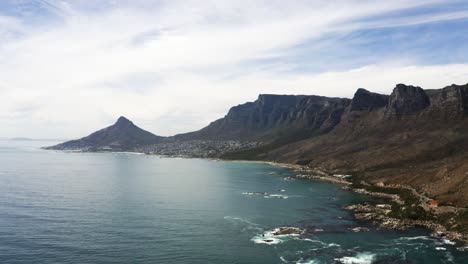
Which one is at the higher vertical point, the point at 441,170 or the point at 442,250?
the point at 441,170

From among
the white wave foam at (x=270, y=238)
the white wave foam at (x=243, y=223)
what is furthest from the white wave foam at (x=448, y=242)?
the white wave foam at (x=243, y=223)

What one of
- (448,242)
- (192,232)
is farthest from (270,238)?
(448,242)

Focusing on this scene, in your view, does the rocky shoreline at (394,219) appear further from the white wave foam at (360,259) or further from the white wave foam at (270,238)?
the white wave foam at (270,238)

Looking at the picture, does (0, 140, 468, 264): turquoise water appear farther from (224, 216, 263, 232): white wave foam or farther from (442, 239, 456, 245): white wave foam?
(442, 239, 456, 245): white wave foam

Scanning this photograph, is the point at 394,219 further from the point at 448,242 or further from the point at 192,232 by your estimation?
the point at 192,232

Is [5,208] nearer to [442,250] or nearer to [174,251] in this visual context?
[174,251]

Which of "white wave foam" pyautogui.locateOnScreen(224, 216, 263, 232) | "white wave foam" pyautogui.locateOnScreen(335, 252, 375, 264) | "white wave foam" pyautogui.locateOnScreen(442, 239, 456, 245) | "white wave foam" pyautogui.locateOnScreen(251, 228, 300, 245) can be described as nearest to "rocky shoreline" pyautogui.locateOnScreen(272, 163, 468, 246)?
"white wave foam" pyautogui.locateOnScreen(442, 239, 456, 245)

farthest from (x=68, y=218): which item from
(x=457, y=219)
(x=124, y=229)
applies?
(x=457, y=219)

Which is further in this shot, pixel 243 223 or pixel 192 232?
pixel 243 223
